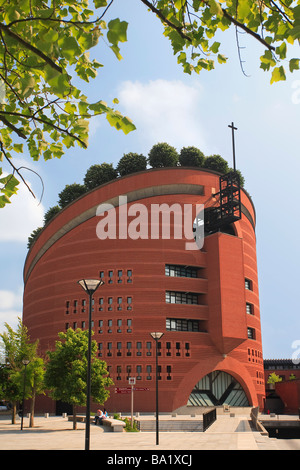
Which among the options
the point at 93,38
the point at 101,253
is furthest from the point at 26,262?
the point at 93,38

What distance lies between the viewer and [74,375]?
3073 cm

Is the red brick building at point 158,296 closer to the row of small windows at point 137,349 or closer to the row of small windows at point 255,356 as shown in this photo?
the row of small windows at point 137,349

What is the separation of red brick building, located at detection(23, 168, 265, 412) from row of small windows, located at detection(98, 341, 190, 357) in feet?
0.34

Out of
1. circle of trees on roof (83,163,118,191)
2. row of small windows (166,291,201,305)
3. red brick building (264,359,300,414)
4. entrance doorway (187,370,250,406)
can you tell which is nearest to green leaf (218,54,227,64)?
row of small windows (166,291,201,305)

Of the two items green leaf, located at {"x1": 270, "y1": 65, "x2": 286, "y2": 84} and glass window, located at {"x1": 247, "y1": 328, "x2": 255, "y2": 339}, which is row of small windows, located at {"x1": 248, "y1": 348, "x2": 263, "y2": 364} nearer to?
glass window, located at {"x1": 247, "y1": 328, "x2": 255, "y2": 339}

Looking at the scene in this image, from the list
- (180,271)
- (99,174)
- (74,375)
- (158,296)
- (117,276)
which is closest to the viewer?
(74,375)

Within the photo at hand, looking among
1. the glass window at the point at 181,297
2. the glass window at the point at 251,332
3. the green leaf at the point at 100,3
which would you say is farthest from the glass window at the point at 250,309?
the green leaf at the point at 100,3

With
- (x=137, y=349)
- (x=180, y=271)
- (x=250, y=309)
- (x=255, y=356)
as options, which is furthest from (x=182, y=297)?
(x=255, y=356)

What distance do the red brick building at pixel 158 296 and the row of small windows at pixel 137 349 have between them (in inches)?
4.1

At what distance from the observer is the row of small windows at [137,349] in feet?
166

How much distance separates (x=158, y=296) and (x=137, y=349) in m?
6.01

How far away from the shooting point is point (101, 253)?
54281 mm

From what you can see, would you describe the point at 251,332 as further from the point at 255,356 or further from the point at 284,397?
the point at 284,397

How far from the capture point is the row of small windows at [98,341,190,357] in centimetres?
5053
